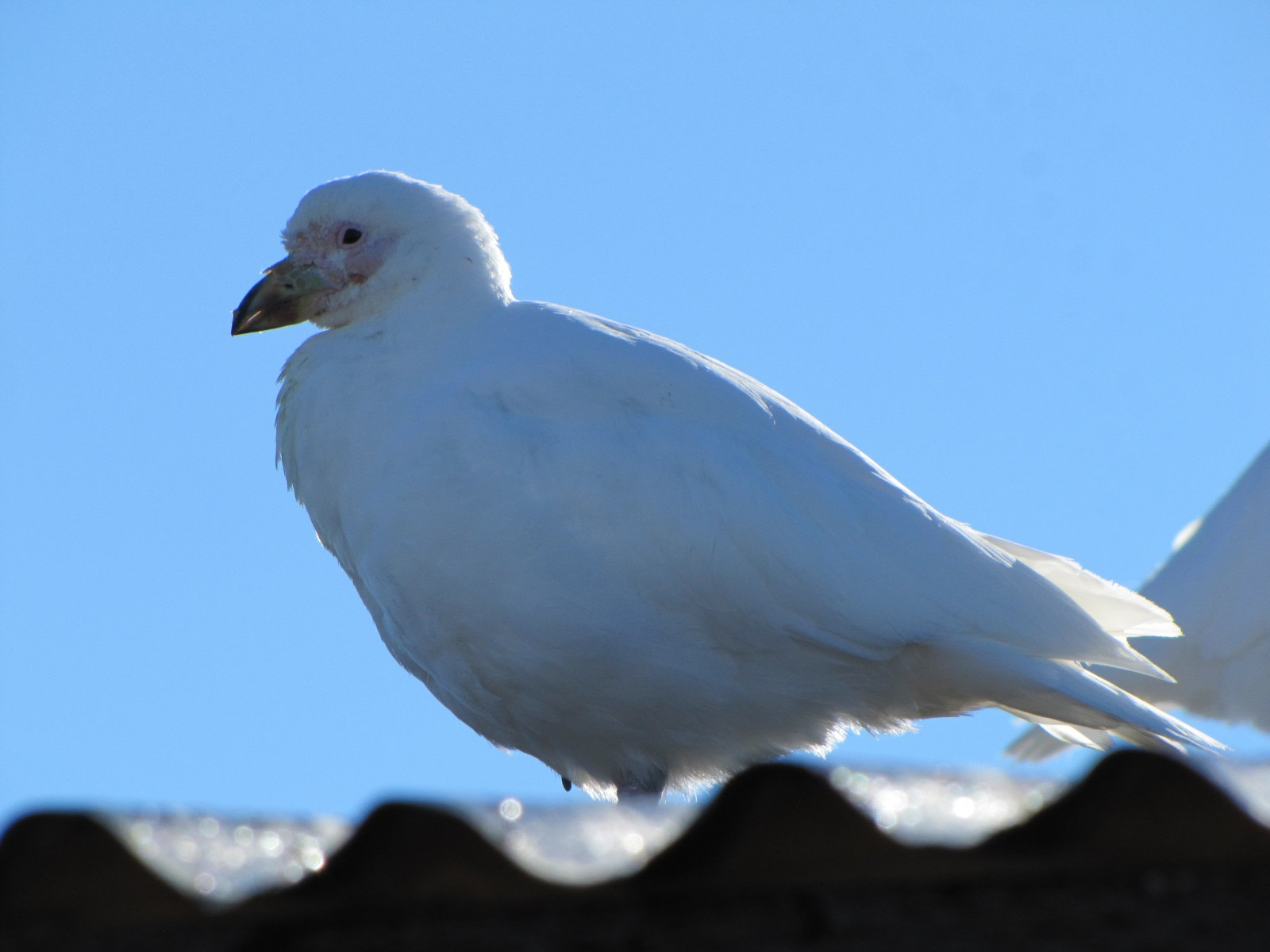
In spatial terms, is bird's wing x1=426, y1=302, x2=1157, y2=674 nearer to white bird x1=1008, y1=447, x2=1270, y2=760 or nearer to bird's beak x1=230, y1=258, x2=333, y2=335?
bird's beak x1=230, y1=258, x2=333, y2=335

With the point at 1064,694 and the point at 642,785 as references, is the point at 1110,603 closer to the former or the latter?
the point at 1064,694

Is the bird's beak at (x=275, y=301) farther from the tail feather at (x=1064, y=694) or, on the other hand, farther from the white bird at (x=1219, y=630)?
the white bird at (x=1219, y=630)

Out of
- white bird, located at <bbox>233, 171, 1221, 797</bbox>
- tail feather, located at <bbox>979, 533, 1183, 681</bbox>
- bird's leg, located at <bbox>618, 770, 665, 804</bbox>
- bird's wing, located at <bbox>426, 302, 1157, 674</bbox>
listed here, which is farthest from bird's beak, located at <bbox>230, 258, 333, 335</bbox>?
tail feather, located at <bbox>979, 533, 1183, 681</bbox>

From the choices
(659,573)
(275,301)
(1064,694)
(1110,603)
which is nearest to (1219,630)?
(1110,603)

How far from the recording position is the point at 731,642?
544 cm

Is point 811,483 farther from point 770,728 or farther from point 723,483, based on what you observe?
point 770,728

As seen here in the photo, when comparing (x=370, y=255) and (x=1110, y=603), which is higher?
(x=370, y=255)

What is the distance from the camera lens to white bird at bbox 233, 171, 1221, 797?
535cm

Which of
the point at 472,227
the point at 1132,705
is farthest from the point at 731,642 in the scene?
the point at 472,227

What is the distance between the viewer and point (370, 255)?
6.59m

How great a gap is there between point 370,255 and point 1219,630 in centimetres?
402

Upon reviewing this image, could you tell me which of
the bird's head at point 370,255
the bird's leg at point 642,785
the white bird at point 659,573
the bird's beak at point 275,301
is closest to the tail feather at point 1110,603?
the white bird at point 659,573

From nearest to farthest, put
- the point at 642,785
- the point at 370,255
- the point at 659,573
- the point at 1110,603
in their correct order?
the point at 659,573 < the point at 642,785 < the point at 1110,603 < the point at 370,255

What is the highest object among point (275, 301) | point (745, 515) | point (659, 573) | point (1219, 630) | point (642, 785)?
point (275, 301)
